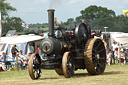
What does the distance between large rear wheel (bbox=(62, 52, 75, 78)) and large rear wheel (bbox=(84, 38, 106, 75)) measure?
2.36 ft

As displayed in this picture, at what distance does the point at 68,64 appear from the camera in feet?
36.8

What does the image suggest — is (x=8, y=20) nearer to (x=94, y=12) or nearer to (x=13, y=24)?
(x=13, y=24)

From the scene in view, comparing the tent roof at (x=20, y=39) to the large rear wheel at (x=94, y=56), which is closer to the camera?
the large rear wheel at (x=94, y=56)

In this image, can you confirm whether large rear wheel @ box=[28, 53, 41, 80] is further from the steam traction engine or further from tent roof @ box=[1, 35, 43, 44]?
tent roof @ box=[1, 35, 43, 44]

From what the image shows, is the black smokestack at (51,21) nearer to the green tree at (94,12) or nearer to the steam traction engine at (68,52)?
the steam traction engine at (68,52)

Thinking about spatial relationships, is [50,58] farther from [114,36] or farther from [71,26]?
[114,36]

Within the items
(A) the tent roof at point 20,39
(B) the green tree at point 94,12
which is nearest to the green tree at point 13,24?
(B) the green tree at point 94,12

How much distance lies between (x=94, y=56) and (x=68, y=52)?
1.64 m

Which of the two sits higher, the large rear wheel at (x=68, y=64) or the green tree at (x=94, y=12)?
the green tree at (x=94, y=12)

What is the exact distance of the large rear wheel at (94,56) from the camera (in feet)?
39.3

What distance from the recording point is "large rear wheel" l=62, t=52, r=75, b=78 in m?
10.9

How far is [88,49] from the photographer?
1207 cm

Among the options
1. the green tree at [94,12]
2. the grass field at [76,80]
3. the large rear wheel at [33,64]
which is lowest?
the grass field at [76,80]

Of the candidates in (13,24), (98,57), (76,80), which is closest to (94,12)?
(13,24)
